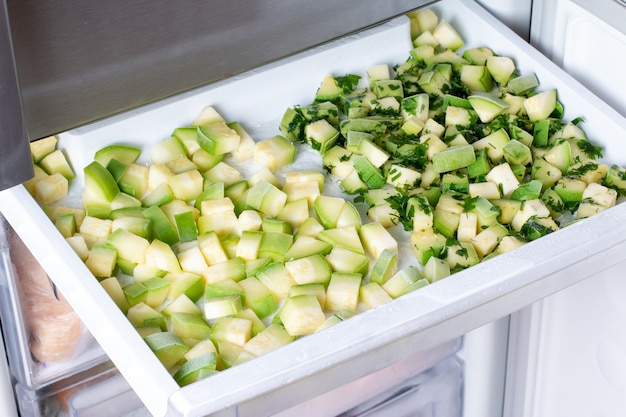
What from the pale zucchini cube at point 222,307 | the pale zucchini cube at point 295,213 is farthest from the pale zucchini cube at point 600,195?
the pale zucchini cube at point 222,307

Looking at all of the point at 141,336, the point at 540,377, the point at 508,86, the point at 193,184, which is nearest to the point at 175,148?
the point at 193,184

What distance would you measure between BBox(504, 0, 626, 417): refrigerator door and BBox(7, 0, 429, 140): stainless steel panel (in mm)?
290

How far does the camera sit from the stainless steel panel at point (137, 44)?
1.03 meters

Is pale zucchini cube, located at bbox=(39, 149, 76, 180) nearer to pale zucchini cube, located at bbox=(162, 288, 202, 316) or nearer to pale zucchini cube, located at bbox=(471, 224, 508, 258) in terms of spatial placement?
pale zucchini cube, located at bbox=(162, 288, 202, 316)

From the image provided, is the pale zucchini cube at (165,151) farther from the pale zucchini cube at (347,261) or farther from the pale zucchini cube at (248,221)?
the pale zucchini cube at (347,261)

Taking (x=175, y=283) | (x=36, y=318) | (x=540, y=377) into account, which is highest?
(x=175, y=283)

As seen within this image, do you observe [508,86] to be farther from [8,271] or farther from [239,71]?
[8,271]

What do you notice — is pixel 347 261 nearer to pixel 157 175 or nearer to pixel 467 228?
pixel 467 228

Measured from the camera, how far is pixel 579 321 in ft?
4.62

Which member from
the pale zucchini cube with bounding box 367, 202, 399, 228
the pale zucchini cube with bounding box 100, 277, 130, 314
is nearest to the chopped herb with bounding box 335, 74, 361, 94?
the pale zucchini cube with bounding box 367, 202, 399, 228

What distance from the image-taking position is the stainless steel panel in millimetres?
1030

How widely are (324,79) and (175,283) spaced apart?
1.30ft

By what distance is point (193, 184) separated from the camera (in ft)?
4.05

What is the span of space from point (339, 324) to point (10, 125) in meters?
0.38
